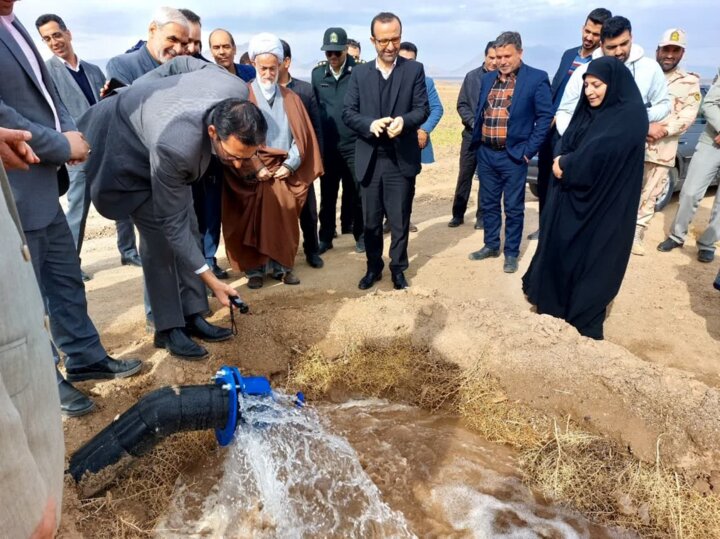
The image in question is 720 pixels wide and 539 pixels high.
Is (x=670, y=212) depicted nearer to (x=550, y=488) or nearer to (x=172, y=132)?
(x=550, y=488)

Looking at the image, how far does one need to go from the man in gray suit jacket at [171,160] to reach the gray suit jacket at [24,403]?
131 centimetres

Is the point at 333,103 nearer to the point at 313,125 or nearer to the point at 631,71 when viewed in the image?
the point at 313,125

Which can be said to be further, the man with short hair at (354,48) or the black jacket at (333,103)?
the man with short hair at (354,48)

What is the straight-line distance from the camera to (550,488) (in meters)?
2.39

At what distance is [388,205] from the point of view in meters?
4.05

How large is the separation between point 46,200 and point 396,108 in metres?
2.46

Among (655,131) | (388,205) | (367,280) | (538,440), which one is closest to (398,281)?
(367,280)

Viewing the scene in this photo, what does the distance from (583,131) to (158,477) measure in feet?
10.1

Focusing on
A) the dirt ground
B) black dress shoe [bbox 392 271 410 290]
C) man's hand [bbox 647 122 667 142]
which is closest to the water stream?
the dirt ground

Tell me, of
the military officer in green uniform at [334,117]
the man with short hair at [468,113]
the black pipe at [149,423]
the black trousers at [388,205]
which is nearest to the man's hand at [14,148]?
the black pipe at [149,423]

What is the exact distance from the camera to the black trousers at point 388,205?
3943 millimetres

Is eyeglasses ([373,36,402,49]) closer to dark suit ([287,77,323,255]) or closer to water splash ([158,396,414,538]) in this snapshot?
dark suit ([287,77,323,255])

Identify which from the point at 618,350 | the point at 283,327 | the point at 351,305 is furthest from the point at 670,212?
the point at 283,327

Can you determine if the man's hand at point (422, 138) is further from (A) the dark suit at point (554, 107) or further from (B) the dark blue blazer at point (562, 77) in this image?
(B) the dark blue blazer at point (562, 77)
